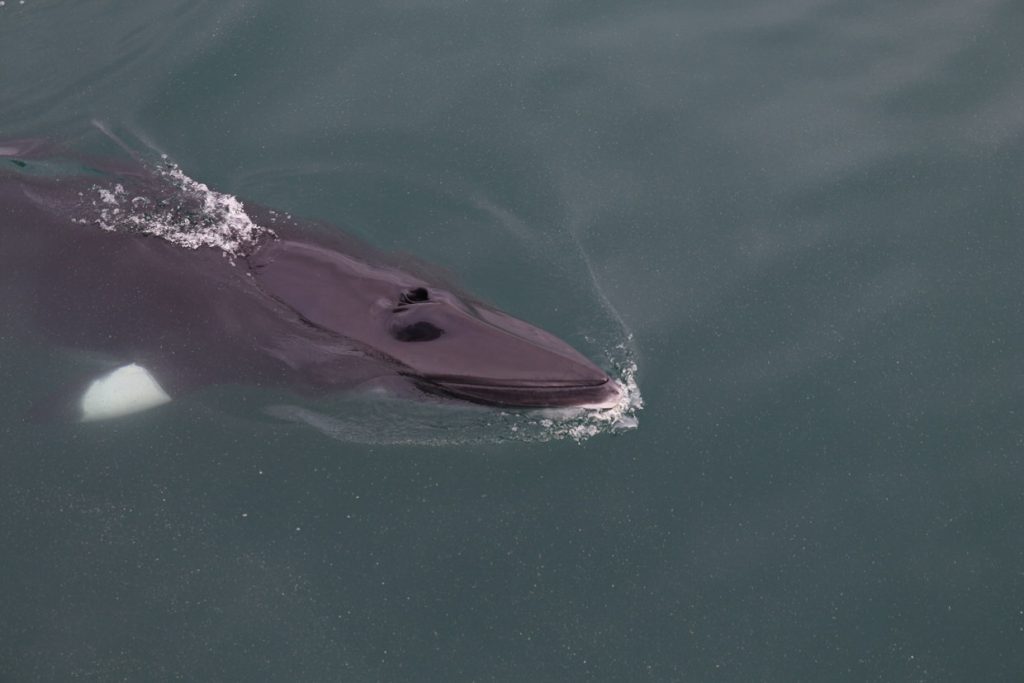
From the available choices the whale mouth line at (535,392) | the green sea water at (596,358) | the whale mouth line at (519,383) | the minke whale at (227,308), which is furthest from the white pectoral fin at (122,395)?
the whale mouth line at (519,383)

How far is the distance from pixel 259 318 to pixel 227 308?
1.60 ft

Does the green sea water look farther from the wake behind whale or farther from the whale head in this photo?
the whale head

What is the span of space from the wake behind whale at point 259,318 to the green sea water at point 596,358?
292 millimetres

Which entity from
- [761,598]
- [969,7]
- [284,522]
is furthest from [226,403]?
[969,7]

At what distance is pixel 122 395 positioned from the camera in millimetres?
12352

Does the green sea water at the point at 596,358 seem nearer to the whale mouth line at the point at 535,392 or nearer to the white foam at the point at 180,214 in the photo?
the whale mouth line at the point at 535,392

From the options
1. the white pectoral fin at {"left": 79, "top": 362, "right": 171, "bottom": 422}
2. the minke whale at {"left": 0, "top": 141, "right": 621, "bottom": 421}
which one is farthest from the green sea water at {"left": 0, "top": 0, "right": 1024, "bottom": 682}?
the minke whale at {"left": 0, "top": 141, "right": 621, "bottom": 421}

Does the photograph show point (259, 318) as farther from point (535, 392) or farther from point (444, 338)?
point (535, 392)

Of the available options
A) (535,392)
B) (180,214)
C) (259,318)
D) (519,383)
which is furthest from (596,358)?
(180,214)

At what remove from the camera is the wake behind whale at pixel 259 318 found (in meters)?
11.6

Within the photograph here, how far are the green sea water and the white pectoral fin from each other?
231 millimetres

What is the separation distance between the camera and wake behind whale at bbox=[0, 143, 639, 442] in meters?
11.6

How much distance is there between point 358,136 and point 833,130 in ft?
22.7

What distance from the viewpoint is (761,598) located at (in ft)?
35.2
